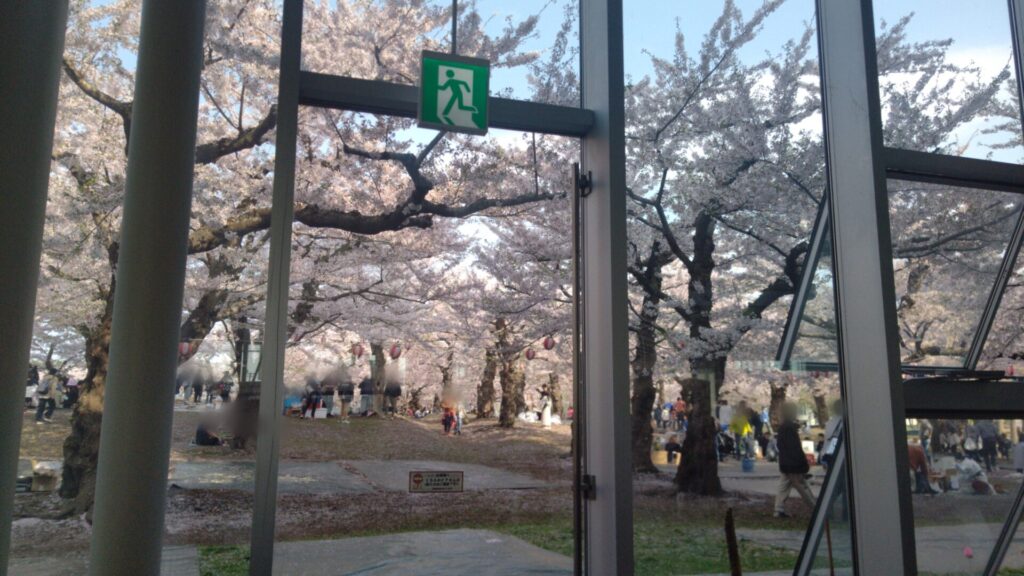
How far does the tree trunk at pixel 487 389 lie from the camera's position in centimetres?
272

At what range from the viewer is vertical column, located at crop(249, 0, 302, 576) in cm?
231

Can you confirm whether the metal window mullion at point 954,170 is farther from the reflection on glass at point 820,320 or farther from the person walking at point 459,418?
the person walking at point 459,418

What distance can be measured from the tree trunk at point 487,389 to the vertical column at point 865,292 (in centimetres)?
144

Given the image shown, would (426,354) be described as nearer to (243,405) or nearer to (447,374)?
(447,374)

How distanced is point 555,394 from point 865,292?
1318 mm

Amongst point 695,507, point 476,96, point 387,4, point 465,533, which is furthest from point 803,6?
point 465,533

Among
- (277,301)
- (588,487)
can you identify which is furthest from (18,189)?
(588,487)

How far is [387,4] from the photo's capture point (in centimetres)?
283

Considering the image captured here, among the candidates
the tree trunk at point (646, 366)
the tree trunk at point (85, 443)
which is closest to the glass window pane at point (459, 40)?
the tree trunk at point (646, 366)

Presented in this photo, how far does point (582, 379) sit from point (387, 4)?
160cm

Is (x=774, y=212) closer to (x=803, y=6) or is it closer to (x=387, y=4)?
(x=803, y=6)

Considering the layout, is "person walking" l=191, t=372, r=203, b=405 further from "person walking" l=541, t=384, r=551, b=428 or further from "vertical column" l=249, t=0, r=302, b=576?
"person walking" l=541, t=384, r=551, b=428

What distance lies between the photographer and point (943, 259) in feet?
10.8

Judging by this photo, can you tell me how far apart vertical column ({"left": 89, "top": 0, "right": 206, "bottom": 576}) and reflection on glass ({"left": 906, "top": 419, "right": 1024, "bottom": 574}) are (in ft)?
8.77
